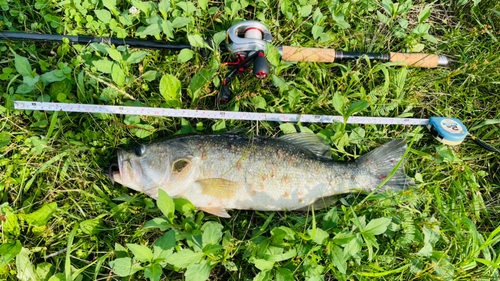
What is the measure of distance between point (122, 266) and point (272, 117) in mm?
2226

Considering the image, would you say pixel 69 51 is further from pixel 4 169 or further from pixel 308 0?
pixel 308 0

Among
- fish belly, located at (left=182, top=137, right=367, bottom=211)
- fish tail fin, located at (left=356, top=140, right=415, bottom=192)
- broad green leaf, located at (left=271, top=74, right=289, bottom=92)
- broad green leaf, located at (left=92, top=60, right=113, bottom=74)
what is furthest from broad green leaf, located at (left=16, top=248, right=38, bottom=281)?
fish tail fin, located at (left=356, top=140, right=415, bottom=192)

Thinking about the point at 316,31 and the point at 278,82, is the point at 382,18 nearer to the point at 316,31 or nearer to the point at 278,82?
the point at 316,31

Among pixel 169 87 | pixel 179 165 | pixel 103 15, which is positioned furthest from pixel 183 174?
pixel 103 15

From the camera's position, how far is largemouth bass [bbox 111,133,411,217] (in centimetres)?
297

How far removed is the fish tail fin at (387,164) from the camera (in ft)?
Result: 11.0

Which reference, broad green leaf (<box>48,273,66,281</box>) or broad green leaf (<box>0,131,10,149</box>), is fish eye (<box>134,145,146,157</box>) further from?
broad green leaf (<box>0,131,10,149</box>)

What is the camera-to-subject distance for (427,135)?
3.87 metres

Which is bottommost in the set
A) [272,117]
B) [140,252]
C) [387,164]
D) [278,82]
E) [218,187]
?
[387,164]

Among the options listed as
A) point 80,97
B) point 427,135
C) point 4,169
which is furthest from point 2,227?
point 427,135

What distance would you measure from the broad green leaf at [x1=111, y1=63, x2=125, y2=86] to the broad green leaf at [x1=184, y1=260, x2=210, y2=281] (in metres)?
2.20

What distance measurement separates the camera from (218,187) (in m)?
2.99

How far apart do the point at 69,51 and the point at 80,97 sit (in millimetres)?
677

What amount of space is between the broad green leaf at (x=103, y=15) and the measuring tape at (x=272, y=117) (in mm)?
1177
